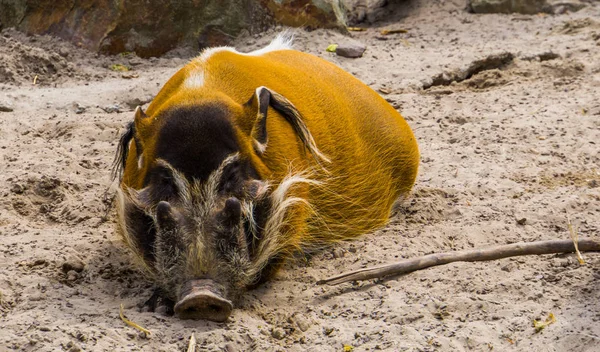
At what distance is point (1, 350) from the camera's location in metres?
2.79

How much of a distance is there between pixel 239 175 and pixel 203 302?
54 cm

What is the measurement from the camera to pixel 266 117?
3.56 metres

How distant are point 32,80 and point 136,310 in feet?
11.4

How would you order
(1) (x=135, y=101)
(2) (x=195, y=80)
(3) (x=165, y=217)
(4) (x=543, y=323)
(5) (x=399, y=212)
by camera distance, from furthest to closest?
(1) (x=135, y=101) → (5) (x=399, y=212) → (2) (x=195, y=80) → (3) (x=165, y=217) → (4) (x=543, y=323)

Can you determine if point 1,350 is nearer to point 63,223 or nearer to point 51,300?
point 51,300

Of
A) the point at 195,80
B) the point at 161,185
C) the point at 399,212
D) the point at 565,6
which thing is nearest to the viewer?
the point at 161,185

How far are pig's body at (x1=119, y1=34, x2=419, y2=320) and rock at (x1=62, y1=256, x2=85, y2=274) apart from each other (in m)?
0.29

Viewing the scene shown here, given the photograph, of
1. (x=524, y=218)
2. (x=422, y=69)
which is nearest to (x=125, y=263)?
(x=524, y=218)

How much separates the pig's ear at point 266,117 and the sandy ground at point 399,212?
56 centimetres

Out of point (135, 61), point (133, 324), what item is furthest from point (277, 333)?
point (135, 61)

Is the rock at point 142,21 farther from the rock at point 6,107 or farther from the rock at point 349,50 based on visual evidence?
the rock at point 6,107

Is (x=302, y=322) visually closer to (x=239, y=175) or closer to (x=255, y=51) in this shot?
(x=239, y=175)

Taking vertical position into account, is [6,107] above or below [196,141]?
below

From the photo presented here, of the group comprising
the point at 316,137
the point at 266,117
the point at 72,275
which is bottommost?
the point at 72,275
